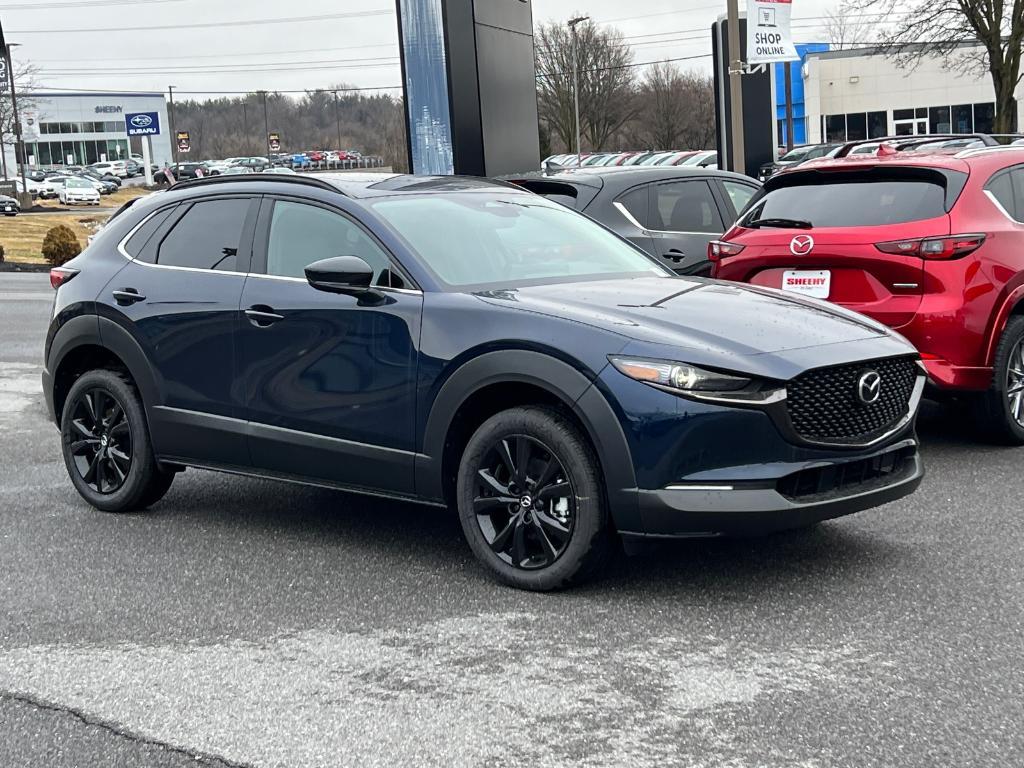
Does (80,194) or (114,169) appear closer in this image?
(80,194)

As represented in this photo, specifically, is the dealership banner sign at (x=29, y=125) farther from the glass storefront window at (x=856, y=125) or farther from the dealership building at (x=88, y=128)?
the glass storefront window at (x=856, y=125)

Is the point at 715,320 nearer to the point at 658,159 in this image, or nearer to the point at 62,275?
the point at 62,275

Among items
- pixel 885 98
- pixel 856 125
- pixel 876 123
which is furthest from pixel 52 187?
pixel 885 98

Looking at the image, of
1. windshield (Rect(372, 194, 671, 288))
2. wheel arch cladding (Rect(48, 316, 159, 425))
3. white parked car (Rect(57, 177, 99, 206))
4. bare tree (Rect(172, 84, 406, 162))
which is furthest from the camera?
bare tree (Rect(172, 84, 406, 162))

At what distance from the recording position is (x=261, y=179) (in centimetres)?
630

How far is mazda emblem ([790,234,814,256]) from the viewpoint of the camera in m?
7.44

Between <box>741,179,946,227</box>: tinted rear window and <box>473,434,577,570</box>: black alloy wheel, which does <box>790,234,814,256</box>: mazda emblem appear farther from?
<box>473,434,577,570</box>: black alloy wheel

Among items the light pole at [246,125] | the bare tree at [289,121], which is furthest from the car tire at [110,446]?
the light pole at [246,125]

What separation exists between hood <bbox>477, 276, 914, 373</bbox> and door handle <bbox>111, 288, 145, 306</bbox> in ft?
6.61

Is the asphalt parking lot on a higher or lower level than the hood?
lower

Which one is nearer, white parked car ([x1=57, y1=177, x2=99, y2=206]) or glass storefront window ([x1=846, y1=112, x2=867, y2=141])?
white parked car ([x1=57, y1=177, x2=99, y2=206])

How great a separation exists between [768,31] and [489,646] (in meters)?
15.0

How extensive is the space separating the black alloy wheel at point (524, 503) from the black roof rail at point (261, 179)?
159 cm

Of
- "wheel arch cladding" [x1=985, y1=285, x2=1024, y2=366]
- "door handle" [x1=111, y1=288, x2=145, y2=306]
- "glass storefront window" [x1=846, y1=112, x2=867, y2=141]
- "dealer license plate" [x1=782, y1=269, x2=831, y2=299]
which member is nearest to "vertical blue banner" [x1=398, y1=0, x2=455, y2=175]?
"dealer license plate" [x1=782, y1=269, x2=831, y2=299]
